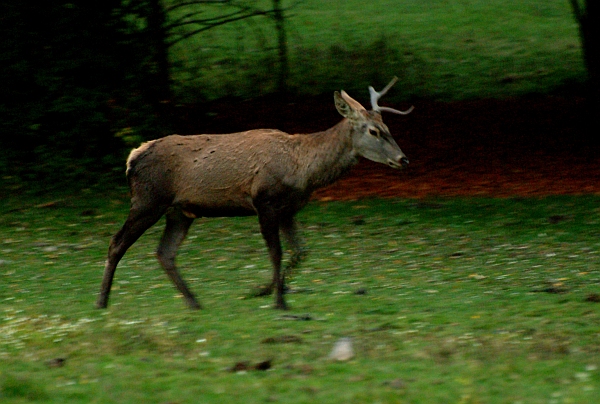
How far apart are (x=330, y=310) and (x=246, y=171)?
61.5 inches

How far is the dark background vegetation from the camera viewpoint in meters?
17.7

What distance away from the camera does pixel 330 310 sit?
9719 mm

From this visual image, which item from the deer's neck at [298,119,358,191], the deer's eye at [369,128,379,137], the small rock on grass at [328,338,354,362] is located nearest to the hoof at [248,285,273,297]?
the deer's neck at [298,119,358,191]

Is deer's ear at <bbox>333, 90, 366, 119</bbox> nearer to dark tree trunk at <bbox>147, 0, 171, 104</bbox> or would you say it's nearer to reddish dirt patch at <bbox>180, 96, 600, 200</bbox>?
reddish dirt patch at <bbox>180, 96, 600, 200</bbox>

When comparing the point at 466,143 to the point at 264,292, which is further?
the point at 466,143

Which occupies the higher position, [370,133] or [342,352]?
[370,133]

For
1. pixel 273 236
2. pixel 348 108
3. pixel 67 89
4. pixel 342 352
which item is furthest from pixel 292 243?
pixel 67 89

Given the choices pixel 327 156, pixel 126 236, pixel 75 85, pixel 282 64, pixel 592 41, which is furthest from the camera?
pixel 282 64

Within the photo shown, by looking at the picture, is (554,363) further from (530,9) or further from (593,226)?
(530,9)

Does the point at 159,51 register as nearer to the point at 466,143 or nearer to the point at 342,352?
the point at 466,143

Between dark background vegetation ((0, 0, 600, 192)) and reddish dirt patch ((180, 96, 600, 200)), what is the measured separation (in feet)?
6.98

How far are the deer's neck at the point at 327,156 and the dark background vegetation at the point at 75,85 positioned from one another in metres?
7.58

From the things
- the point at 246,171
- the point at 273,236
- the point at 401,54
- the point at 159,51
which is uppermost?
the point at 159,51

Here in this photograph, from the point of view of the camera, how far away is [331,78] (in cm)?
2294
